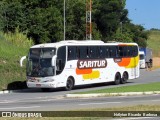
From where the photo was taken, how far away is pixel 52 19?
216 feet

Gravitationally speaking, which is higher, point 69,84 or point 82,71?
point 82,71

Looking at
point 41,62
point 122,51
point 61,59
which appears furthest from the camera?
point 122,51

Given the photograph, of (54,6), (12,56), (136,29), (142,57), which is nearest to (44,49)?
(12,56)

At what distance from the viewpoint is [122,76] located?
3928cm

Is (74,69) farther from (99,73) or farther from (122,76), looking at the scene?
(122,76)

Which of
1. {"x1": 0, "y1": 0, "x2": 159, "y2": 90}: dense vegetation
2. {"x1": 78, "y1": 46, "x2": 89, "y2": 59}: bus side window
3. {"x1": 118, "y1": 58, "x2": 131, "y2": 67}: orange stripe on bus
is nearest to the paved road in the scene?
{"x1": 78, "y1": 46, "x2": 89, "y2": 59}: bus side window

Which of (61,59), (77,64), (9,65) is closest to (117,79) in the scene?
(77,64)

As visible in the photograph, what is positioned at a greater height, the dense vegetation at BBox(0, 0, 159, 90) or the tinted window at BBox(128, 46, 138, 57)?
the dense vegetation at BBox(0, 0, 159, 90)

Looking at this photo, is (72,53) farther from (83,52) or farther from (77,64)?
(83,52)

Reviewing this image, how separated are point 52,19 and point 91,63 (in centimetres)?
3087

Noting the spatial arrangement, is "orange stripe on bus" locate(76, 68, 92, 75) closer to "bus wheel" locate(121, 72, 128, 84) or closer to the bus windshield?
the bus windshield

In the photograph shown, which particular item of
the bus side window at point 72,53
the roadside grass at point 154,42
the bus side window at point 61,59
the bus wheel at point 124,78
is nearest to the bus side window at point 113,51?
the bus wheel at point 124,78

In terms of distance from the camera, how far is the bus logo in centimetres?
3451

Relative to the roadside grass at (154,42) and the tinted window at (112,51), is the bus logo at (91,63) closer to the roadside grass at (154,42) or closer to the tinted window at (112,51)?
the tinted window at (112,51)
